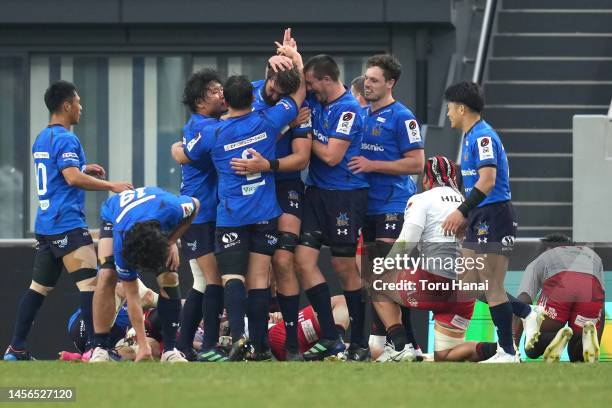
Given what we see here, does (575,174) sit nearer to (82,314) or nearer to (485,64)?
(485,64)

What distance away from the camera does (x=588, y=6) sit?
758 inches

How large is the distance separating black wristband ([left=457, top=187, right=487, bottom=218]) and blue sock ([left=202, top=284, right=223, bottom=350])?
196 cm

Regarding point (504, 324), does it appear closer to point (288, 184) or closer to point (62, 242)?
point (288, 184)

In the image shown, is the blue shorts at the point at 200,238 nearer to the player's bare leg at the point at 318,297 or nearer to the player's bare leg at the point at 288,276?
the player's bare leg at the point at 288,276

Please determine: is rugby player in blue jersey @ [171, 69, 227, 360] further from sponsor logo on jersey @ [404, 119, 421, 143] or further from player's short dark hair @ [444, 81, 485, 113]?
player's short dark hair @ [444, 81, 485, 113]

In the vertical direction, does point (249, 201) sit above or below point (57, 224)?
above

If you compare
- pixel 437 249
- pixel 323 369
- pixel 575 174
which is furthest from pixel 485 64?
Answer: pixel 323 369

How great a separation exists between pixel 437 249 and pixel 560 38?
7.90m

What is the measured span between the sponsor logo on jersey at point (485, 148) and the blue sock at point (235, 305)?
2075mm

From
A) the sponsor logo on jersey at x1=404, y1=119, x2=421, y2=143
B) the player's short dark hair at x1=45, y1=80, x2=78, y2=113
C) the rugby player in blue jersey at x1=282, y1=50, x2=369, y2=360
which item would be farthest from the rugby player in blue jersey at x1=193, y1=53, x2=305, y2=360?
the player's short dark hair at x1=45, y1=80, x2=78, y2=113

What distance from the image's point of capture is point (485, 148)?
11.5 m

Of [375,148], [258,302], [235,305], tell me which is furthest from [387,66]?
[235,305]

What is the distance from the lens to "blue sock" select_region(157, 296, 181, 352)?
37.8ft

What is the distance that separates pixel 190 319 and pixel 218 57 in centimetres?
811
